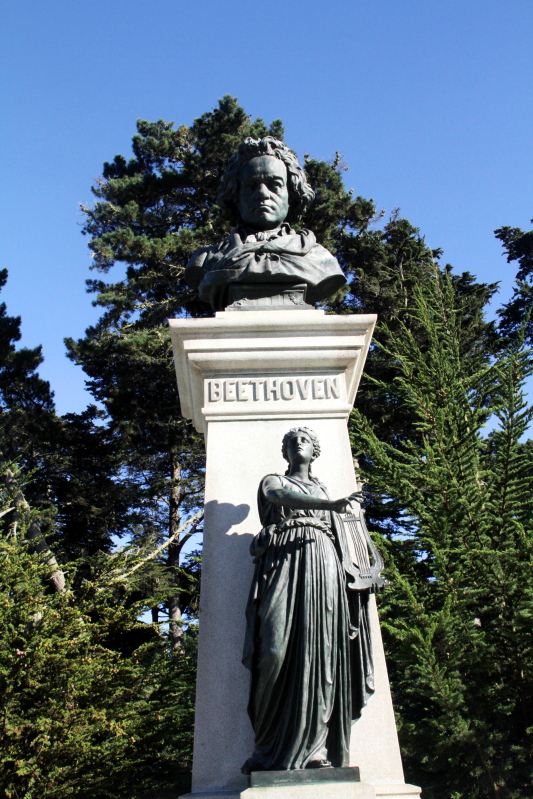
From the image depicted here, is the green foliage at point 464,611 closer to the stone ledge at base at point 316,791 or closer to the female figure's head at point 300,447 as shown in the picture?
the female figure's head at point 300,447

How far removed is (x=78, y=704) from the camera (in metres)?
7.58

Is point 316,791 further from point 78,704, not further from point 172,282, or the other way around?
point 172,282

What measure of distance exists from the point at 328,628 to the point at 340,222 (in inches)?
715

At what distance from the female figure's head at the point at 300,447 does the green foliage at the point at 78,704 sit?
4066 millimetres

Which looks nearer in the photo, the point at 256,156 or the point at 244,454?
the point at 244,454

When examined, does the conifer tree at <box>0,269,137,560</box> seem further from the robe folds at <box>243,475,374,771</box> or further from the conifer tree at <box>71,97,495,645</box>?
the robe folds at <box>243,475,374,771</box>

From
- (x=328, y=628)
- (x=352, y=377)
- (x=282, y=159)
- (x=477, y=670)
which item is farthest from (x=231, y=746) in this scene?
(x=282, y=159)

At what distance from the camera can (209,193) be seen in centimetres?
2048

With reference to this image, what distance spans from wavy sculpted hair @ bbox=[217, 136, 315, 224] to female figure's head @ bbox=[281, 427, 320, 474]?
9.18ft

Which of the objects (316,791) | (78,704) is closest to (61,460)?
(78,704)

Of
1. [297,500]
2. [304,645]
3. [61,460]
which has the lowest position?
[304,645]

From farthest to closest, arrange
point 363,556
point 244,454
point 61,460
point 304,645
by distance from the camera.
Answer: point 61,460
point 244,454
point 363,556
point 304,645

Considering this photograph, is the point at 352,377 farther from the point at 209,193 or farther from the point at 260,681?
the point at 209,193

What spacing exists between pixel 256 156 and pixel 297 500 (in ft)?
11.3
